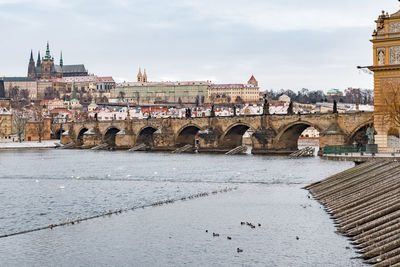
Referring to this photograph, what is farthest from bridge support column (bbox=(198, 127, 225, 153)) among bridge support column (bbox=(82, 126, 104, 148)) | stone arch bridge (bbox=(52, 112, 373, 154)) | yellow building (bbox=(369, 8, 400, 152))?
yellow building (bbox=(369, 8, 400, 152))

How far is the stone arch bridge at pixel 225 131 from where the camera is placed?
74875 millimetres

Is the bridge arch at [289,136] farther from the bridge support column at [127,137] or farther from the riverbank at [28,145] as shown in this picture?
the riverbank at [28,145]

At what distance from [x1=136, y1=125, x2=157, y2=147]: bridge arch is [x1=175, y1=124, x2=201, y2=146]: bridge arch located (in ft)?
20.1

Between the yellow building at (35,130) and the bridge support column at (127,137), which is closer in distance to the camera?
the bridge support column at (127,137)

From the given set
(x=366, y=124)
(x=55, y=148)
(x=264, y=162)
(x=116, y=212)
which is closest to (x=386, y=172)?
(x=116, y=212)

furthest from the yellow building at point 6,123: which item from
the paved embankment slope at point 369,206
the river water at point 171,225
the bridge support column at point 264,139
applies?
the paved embankment slope at point 369,206

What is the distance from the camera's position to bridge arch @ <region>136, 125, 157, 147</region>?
359 ft

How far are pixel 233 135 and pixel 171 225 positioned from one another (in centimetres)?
6907

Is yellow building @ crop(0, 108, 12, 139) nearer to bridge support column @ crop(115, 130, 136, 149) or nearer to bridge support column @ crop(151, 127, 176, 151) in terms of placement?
bridge support column @ crop(115, 130, 136, 149)

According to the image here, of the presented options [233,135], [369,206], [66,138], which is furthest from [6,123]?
[369,206]

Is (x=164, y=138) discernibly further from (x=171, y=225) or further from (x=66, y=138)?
(x=171, y=225)

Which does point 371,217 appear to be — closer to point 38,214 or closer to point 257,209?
point 257,209

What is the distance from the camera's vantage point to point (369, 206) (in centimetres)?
2484

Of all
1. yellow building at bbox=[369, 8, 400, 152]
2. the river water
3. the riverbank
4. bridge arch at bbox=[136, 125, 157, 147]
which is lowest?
the riverbank
